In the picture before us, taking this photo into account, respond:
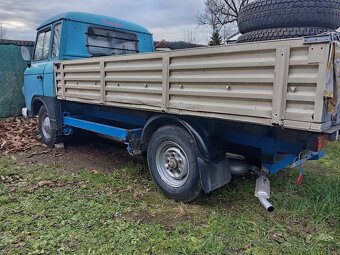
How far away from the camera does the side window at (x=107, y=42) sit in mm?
5559

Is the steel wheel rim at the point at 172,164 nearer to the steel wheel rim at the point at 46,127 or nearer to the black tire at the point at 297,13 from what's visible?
the black tire at the point at 297,13

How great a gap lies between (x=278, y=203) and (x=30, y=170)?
3.53 metres

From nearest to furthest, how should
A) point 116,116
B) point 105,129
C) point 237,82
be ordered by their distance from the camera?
point 237,82, point 105,129, point 116,116

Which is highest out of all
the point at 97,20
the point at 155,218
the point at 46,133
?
the point at 97,20

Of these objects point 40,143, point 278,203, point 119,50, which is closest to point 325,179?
point 278,203

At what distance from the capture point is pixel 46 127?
588cm

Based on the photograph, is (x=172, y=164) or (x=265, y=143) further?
(x=172, y=164)

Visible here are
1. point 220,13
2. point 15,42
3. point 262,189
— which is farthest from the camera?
point 220,13

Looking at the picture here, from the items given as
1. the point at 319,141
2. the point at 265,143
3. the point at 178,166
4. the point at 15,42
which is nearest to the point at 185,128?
the point at 178,166

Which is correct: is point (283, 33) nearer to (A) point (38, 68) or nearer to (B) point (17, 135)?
(A) point (38, 68)

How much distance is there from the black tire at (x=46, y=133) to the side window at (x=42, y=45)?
99 centimetres

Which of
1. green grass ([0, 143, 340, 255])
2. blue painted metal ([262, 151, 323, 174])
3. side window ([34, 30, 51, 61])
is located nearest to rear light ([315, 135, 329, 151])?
blue painted metal ([262, 151, 323, 174])

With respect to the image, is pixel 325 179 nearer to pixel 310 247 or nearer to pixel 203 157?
pixel 310 247

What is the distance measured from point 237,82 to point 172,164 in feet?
4.24
